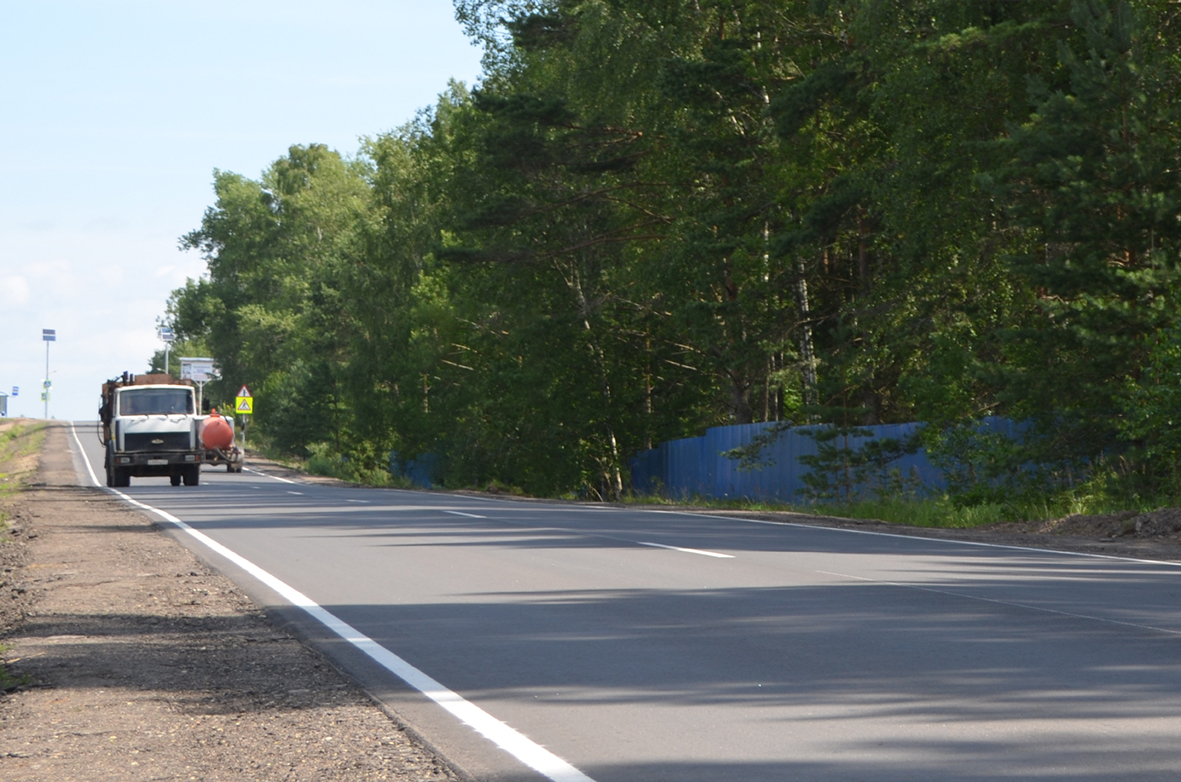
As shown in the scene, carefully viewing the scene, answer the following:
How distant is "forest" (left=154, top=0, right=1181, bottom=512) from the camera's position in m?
21.2

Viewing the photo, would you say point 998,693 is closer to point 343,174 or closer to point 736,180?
point 736,180

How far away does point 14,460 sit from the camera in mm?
63031

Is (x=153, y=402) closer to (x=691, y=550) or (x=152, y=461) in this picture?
(x=152, y=461)

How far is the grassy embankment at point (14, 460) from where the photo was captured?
2181 centimetres

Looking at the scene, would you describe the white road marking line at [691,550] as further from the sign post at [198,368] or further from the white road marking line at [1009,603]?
the sign post at [198,368]

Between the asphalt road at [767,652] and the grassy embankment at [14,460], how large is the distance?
3.13 meters

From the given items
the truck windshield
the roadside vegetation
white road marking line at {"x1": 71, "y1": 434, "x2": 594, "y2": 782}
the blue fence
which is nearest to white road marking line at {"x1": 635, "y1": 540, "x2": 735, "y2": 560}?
white road marking line at {"x1": 71, "y1": 434, "x2": 594, "y2": 782}

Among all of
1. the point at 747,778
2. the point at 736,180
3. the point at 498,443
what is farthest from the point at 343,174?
the point at 747,778

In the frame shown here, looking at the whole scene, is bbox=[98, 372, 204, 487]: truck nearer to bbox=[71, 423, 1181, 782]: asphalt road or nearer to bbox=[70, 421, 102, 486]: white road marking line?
Result: bbox=[70, 421, 102, 486]: white road marking line

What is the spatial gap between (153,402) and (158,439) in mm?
988

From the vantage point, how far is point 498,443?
48375 millimetres

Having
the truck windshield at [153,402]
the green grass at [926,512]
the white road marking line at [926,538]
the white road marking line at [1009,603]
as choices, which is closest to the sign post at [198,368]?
the truck windshield at [153,402]

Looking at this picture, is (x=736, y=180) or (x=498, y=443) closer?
(x=736, y=180)

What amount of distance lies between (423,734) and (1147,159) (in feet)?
→ 55.7
